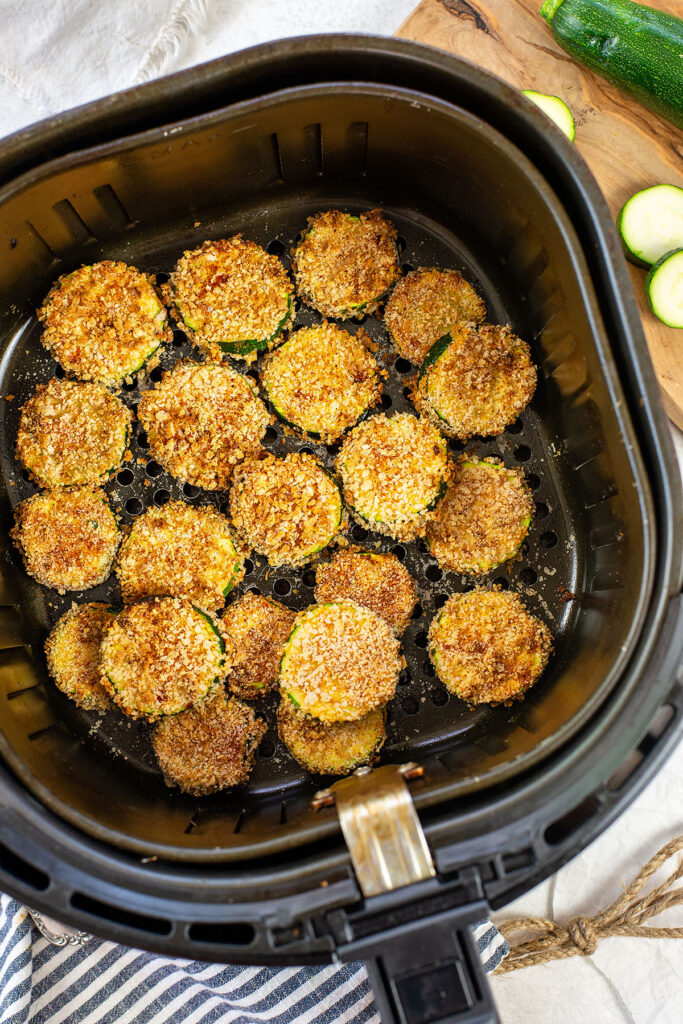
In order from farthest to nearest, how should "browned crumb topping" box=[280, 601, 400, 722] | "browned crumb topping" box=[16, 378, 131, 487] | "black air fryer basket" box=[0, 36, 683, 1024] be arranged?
"browned crumb topping" box=[16, 378, 131, 487] → "browned crumb topping" box=[280, 601, 400, 722] → "black air fryer basket" box=[0, 36, 683, 1024]

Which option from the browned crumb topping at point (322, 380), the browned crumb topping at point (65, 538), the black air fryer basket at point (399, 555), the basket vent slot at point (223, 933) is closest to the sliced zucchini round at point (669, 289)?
the black air fryer basket at point (399, 555)

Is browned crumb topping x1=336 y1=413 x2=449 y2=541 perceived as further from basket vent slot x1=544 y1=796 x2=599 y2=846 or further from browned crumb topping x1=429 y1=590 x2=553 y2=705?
basket vent slot x1=544 y1=796 x2=599 y2=846

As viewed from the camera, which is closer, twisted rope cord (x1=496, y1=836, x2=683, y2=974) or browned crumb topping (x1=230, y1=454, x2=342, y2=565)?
browned crumb topping (x1=230, y1=454, x2=342, y2=565)

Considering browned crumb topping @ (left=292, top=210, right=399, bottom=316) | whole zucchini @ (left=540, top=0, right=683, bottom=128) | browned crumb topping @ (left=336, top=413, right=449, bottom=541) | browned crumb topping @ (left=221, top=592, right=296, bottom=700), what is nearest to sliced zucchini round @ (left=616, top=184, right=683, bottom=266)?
whole zucchini @ (left=540, top=0, right=683, bottom=128)

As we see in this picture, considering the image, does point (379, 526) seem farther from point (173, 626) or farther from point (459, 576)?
point (173, 626)

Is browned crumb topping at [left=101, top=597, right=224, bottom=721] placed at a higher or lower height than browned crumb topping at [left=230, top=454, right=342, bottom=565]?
lower

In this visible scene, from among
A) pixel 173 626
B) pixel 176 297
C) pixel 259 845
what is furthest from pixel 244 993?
pixel 176 297

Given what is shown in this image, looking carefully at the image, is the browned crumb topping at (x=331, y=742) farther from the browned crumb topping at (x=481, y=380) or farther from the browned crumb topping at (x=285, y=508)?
the browned crumb topping at (x=481, y=380)
